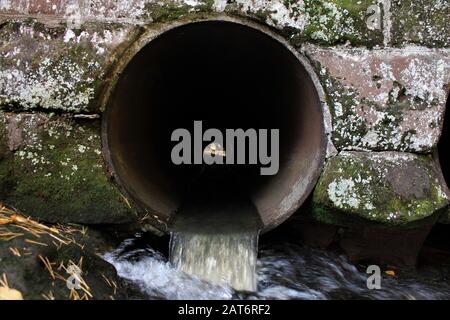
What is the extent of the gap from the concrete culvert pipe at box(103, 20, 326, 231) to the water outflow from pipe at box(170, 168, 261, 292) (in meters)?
0.12

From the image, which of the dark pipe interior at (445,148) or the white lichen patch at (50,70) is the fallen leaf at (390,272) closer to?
the dark pipe interior at (445,148)

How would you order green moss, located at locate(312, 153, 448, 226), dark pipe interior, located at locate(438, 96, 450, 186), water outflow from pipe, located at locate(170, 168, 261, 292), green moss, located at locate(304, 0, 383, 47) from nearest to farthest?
green moss, located at locate(312, 153, 448, 226), green moss, located at locate(304, 0, 383, 47), water outflow from pipe, located at locate(170, 168, 261, 292), dark pipe interior, located at locate(438, 96, 450, 186)

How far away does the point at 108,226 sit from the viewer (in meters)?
2.25

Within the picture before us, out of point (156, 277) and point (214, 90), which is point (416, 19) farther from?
point (214, 90)

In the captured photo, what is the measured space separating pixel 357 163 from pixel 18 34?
1703mm

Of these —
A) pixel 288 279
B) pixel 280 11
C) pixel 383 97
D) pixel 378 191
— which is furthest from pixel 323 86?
pixel 288 279

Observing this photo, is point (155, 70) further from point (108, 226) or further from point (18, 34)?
point (108, 226)

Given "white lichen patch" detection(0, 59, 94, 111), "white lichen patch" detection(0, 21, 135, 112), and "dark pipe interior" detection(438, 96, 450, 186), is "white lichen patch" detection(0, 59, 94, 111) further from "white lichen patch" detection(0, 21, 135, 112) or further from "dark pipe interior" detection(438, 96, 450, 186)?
"dark pipe interior" detection(438, 96, 450, 186)

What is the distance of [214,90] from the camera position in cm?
404

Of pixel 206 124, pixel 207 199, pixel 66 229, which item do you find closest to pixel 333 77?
pixel 66 229

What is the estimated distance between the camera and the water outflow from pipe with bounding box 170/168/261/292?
234 cm

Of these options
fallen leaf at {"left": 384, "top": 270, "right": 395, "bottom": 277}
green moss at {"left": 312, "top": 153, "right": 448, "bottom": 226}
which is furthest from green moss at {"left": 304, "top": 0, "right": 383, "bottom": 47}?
fallen leaf at {"left": 384, "top": 270, "right": 395, "bottom": 277}

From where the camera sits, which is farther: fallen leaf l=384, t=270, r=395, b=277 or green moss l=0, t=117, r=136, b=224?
fallen leaf l=384, t=270, r=395, b=277

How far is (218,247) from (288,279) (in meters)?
0.40
